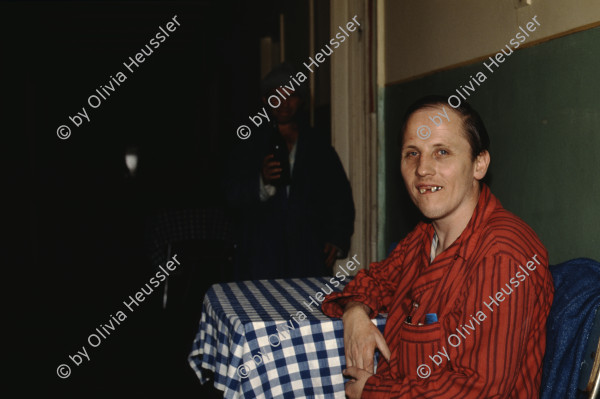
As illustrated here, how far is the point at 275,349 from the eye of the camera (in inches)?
55.5

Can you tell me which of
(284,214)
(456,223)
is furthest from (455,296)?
(284,214)

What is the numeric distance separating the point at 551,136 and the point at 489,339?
793 millimetres

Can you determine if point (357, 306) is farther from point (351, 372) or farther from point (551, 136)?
point (551, 136)

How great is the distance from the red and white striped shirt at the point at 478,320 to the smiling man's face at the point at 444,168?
44mm

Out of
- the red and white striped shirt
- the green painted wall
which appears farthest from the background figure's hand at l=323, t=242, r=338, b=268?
the red and white striped shirt

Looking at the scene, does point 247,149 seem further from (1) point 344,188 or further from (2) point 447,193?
(2) point 447,193

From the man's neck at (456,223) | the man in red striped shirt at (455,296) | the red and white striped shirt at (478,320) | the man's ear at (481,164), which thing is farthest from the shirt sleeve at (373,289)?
the man's ear at (481,164)

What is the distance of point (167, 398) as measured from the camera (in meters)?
3.12

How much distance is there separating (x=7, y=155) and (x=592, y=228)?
21.1ft

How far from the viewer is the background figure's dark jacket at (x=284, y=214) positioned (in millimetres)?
2773

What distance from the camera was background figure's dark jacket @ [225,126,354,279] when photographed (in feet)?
9.10

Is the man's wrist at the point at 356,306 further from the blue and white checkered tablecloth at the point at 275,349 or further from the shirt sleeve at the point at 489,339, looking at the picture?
the shirt sleeve at the point at 489,339

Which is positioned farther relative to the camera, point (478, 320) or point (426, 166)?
point (426, 166)

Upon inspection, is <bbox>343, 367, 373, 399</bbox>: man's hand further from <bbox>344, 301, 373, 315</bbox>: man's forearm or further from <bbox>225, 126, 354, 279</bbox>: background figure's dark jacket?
<bbox>225, 126, 354, 279</bbox>: background figure's dark jacket
